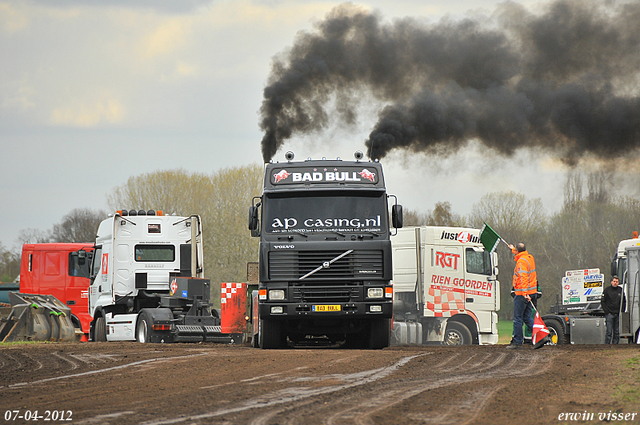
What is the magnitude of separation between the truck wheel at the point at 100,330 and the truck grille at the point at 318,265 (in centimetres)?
944

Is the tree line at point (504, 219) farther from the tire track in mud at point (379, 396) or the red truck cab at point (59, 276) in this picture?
the tire track in mud at point (379, 396)

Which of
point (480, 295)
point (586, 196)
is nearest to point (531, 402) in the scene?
point (480, 295)

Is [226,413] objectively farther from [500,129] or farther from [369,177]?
[500,129]

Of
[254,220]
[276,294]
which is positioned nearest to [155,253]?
[254,220]

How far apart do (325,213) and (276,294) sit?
1.81 metres

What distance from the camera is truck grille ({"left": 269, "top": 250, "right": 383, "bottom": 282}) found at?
14.0 metres

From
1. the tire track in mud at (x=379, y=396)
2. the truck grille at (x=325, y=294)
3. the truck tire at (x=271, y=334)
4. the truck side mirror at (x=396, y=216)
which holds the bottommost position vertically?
the tire track in mud at (x=379, y=396)

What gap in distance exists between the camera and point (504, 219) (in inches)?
2394

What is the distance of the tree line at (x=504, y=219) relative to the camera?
172 feet

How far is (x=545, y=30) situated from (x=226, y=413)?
56.0 ft

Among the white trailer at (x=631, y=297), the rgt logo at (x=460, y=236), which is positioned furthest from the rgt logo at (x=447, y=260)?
the white trailer at (x=631, y=297)

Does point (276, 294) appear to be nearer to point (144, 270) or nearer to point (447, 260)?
point (144, 270)

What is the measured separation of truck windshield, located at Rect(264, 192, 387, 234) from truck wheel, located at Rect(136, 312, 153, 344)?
684 cm

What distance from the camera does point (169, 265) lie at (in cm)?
2117
